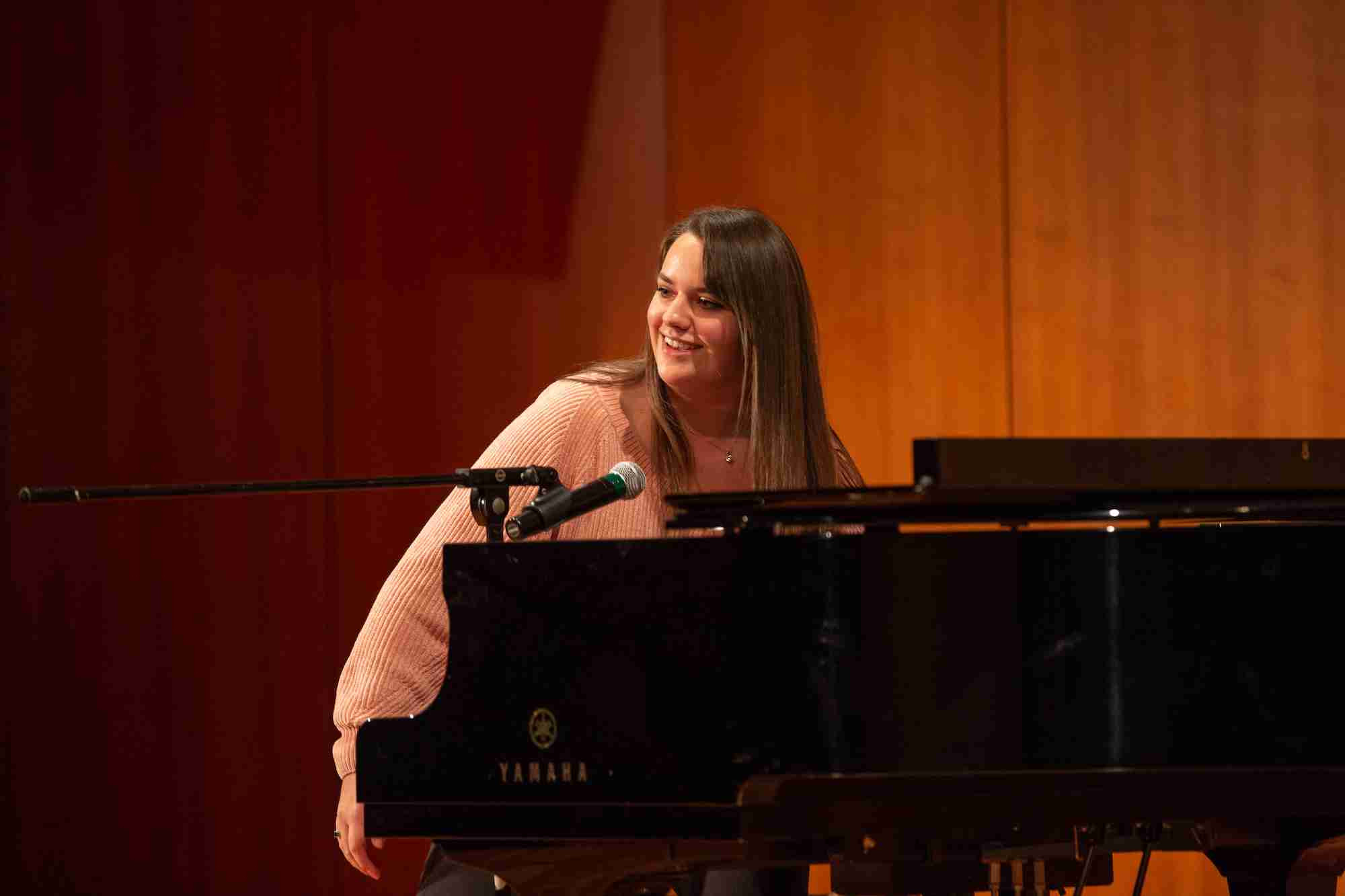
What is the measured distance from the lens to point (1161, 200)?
3.85 metres

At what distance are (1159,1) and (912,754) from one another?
2926mm

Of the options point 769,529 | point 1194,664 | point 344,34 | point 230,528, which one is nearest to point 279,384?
point 230,528

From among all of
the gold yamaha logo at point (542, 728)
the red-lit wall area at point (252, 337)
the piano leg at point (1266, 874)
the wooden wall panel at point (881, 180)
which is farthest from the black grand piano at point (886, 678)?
the wooden wall panel at point (881, 180)

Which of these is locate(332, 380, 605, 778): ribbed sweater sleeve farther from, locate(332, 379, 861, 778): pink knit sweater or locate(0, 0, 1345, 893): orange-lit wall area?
locate(0, 0, 1345, 893): orange-lit wall area

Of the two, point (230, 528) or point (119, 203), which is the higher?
point (119, 203)

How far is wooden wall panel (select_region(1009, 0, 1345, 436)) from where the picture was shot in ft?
12.6

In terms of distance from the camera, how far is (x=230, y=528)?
3.53m

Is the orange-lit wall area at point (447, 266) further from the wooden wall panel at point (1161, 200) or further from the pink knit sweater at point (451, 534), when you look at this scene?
the pink knit sweater at point (451, 534)

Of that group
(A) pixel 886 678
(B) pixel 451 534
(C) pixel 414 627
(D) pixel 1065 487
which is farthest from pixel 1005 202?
(A) pixel 886 678

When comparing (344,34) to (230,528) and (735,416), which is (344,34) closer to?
(230,528)

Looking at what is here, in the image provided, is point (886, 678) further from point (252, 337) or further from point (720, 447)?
point (252, 337)

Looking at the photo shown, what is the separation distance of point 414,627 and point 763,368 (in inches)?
26.5

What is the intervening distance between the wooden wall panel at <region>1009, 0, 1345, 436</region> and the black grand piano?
222 cm

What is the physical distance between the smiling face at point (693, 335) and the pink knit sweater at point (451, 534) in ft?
0.38
